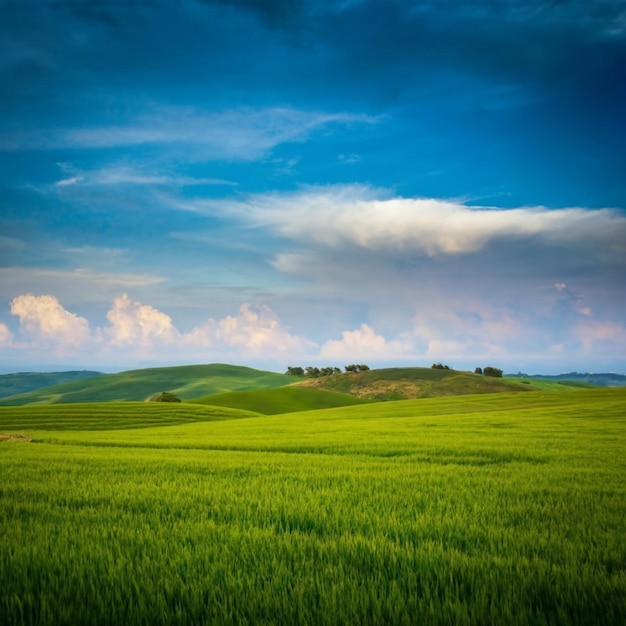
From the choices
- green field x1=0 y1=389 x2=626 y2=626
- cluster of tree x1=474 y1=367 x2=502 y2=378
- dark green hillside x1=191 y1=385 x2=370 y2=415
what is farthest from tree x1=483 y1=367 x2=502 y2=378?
green field x1=0 y1=389 x2=626 y2=626

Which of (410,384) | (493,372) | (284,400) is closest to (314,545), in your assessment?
(284,400)

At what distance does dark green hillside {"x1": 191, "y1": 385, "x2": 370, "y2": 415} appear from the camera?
107875mm

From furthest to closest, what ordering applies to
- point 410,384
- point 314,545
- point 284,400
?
point 410,384
point 284,400
point 314,545

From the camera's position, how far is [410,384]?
135125mm

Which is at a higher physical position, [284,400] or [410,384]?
[410,384]

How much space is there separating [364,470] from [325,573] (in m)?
7.85

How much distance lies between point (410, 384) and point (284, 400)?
133ft

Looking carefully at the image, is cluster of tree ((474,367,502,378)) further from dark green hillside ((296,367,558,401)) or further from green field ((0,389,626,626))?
green field ((0,389,626,626))

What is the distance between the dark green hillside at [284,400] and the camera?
10788 centimetres

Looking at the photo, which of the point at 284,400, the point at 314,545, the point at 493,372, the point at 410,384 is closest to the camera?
the point at 314,545

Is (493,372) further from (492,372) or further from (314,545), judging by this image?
(314,545)

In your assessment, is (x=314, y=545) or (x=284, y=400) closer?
(x=314, y=545)

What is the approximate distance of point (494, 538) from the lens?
5.97m

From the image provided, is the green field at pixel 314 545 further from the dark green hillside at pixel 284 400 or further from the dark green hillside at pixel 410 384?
the dark green hillside at pixel 410 384
